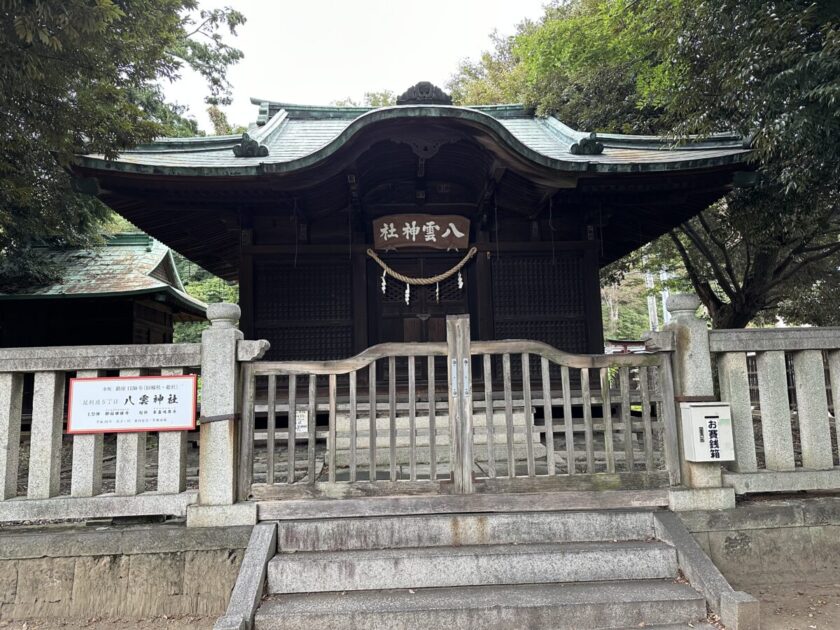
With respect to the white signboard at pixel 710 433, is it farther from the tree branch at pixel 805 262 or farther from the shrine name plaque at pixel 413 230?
the tree branch at pixel 805 262

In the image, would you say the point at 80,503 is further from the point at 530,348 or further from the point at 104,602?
the point at 530,348

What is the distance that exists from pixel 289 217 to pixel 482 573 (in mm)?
5885

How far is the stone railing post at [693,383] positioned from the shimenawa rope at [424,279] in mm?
3811

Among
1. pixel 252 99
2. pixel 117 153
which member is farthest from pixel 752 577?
pixel 252 99

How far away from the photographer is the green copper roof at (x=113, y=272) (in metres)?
11.3

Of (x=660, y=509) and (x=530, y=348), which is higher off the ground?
(x=530, y=348)

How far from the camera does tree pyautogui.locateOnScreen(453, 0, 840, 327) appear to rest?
493cm

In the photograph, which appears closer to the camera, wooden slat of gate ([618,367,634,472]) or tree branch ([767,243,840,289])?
wooden slat of gate ([618,367,634,472])

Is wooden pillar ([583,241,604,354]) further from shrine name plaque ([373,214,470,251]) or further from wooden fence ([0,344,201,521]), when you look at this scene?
wooden fence ([0,344,201,521])

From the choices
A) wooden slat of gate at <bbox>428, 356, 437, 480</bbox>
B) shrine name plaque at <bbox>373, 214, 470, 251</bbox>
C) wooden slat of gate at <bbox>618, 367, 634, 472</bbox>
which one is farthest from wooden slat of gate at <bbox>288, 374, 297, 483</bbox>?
shrine name plaque at <bbox>373, 214, 470, 251</bbox>

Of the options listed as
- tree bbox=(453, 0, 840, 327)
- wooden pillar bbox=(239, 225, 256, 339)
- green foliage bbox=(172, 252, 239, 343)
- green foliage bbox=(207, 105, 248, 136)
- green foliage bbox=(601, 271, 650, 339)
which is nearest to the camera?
tree bbox=(453, 0, 840, 327)

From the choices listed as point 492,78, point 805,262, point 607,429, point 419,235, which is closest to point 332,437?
point 607,429

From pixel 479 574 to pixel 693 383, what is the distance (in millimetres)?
2446

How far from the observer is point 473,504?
405 cm
